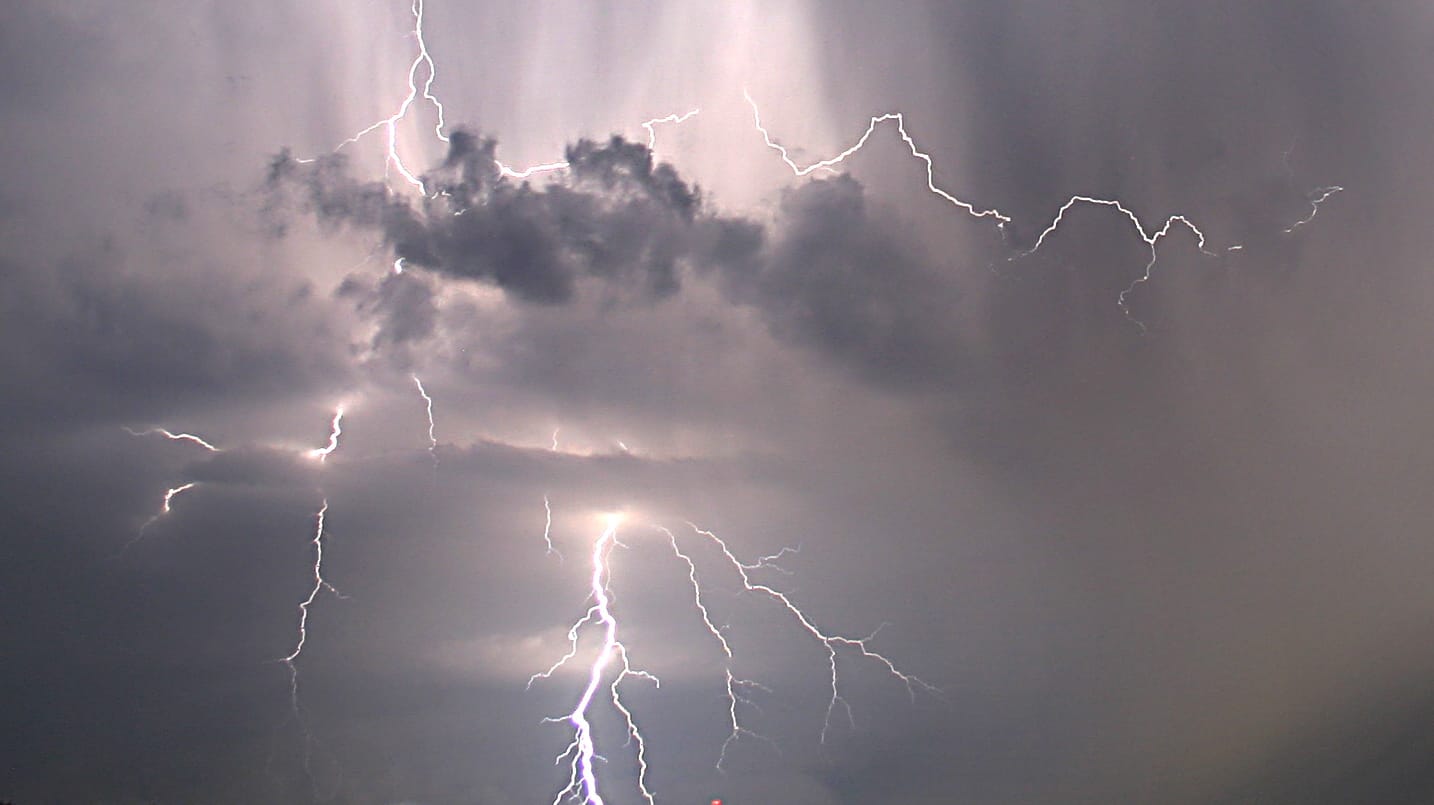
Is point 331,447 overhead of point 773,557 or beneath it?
overhead

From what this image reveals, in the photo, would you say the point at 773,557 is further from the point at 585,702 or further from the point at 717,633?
the point at 585,702

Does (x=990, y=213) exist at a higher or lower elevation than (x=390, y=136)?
lower

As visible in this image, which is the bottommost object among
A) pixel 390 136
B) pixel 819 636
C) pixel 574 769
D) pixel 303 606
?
pixel 574 769

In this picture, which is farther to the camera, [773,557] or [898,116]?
[773,557]

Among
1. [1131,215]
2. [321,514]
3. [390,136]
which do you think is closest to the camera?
[390,136]

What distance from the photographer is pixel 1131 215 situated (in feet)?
82.8

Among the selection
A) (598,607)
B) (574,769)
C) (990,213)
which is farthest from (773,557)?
(990,213)

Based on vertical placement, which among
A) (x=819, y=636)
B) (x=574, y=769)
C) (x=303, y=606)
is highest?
(x=303, y=606)

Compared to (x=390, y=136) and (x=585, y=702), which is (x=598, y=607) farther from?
(x=390, y=136)

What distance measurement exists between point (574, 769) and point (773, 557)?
577 cm

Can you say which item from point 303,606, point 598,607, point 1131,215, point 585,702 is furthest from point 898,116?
point 303,606

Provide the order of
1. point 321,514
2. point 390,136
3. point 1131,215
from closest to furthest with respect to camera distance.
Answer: point 390,136 → point 1131,215 → point 321,514

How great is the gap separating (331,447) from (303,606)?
12.6ft

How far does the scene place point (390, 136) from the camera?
23672 mm
